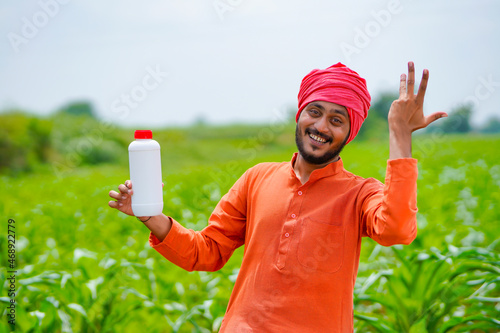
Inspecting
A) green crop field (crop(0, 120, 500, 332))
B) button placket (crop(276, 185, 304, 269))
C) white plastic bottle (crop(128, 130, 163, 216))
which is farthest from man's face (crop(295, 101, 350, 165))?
green crop field (crop(0, 120, 500, 332))

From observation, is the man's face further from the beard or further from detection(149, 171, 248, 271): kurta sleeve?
detection(149, 171, 248, 271): kurta sleeve

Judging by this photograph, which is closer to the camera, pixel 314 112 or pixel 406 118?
pixel 406 118

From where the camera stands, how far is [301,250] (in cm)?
184

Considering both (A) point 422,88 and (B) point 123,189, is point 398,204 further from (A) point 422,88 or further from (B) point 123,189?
(B) point 123,189

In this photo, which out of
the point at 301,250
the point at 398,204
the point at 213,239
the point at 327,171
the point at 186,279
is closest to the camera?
the point at 398,204

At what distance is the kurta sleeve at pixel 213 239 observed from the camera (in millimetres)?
1941

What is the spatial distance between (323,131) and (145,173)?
0.68 m

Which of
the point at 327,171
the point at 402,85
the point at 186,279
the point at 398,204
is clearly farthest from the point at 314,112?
the point at 186,279

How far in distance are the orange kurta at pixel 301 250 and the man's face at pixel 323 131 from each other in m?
0.07

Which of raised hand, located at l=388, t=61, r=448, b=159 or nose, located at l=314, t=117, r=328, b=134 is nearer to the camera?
raised hand, located at l=388, t=61, r=448, b=159

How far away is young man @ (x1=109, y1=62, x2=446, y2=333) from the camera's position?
182cm

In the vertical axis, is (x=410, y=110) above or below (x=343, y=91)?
below

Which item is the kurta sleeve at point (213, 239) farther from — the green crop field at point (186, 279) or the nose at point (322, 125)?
the green crop field at point (186, 279)

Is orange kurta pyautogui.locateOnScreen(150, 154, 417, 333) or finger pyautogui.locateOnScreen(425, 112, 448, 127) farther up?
finger pyautogui.locateOnScreen(425, 112, 448, 127)
